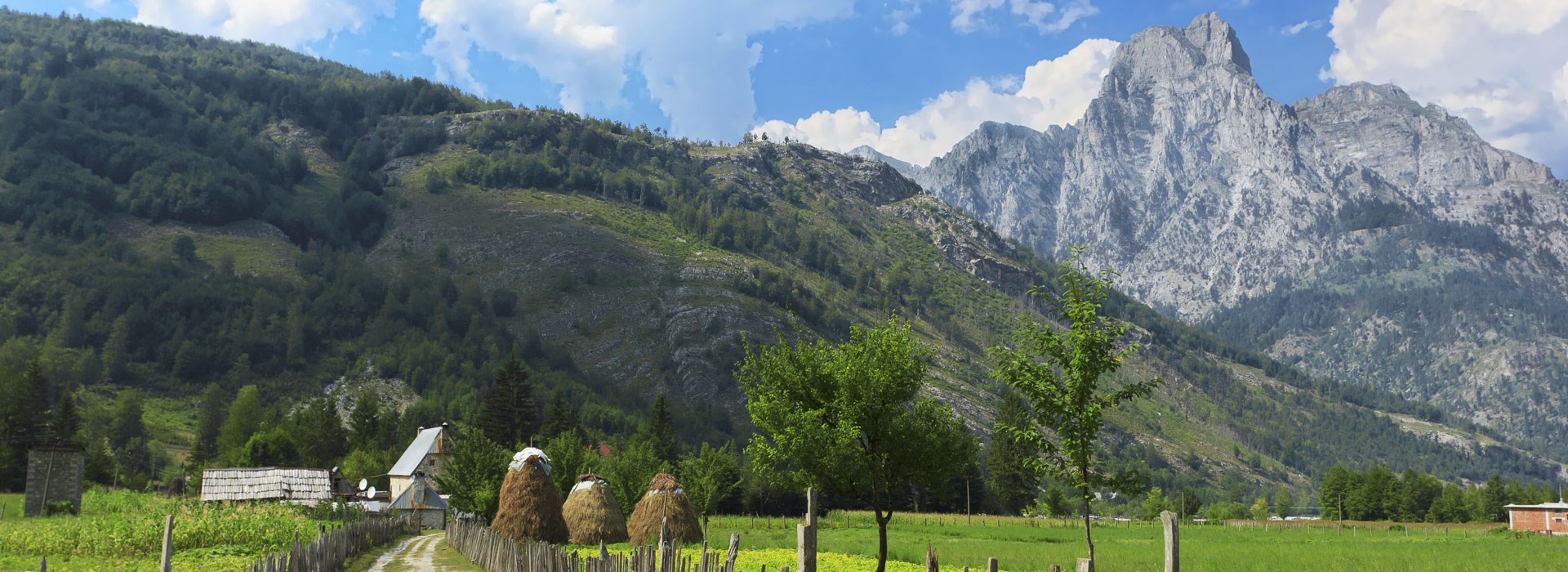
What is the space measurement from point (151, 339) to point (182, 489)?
396 feet

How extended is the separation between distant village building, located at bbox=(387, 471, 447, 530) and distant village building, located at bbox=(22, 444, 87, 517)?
3176 centimetres

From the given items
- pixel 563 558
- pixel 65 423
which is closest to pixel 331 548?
pixel 563 558

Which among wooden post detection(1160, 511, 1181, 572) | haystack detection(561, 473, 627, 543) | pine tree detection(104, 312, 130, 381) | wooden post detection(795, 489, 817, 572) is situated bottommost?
haystack detection(561, 473, 627, 543)

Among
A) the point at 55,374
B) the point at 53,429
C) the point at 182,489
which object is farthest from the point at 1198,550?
the point at 55,374

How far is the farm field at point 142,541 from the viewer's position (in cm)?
2693

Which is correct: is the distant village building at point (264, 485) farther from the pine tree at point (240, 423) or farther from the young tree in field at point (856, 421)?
the pine tree at point (240, 423)

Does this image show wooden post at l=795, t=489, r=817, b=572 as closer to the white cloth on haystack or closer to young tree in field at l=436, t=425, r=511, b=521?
the white cloth on haystack

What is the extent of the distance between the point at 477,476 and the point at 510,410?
187ft

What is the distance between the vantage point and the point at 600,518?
53250 mm

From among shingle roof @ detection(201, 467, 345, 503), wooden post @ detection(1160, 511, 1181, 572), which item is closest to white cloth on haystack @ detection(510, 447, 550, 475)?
shingle roof @ detection(201, 467, 345, 503)

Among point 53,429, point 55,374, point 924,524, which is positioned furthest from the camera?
point 55,374

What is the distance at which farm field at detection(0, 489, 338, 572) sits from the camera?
88.3ft

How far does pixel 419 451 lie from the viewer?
10569cm

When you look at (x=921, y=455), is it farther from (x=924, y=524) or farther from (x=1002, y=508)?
(x=1002, y=508)
